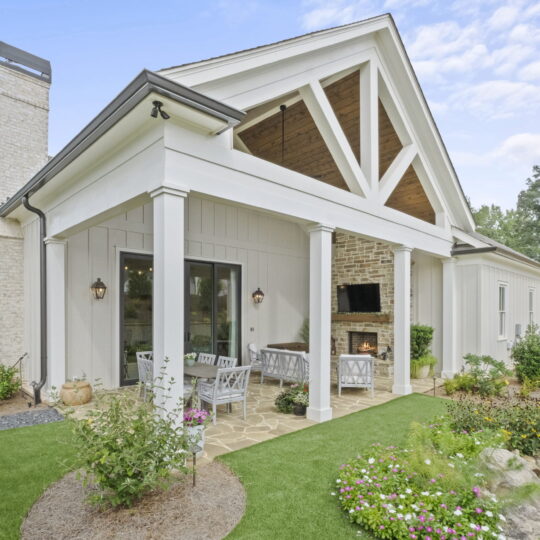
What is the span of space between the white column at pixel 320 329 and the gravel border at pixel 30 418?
376cm

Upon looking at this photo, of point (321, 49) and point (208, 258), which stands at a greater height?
point (321, 49)

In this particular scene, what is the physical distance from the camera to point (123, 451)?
9.32ft

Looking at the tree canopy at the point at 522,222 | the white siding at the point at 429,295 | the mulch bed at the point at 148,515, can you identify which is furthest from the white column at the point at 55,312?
the tree canopy at the point at 522,222

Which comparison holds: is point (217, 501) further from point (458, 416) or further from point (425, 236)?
point (425, 236)

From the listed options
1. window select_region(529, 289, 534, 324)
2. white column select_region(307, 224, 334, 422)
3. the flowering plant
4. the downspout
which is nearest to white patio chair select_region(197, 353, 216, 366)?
white column select_region(307, 224, 334, 422)

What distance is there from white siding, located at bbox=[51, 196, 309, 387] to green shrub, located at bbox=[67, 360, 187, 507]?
2.75 meters

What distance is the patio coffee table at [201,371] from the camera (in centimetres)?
552

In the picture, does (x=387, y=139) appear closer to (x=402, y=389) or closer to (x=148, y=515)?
(x=402, y=389)

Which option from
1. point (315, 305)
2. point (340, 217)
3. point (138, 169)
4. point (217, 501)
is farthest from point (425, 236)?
point (217, 501)

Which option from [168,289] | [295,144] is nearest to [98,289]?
[168,289]

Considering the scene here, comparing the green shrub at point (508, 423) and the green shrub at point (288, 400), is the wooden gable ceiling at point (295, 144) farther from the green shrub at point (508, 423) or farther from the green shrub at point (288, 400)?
the green shrub at point (508, 423)

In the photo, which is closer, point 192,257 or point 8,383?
point 8,383

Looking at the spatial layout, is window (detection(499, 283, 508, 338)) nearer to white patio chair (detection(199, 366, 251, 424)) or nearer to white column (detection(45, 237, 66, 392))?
white patio chair (detection(199, 366, 251, 424))

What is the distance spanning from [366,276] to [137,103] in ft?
26.1
